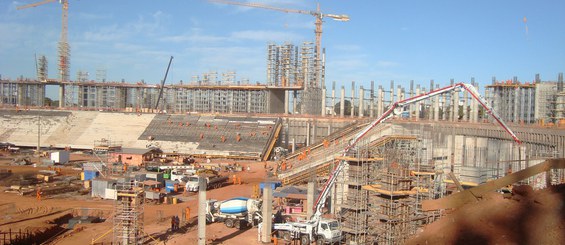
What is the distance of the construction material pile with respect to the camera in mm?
5133

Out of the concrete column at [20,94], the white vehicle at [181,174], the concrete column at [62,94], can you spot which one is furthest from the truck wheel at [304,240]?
the concrete column at [20,94]

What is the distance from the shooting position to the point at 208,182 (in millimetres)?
26094

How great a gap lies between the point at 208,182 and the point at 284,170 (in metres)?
5.51

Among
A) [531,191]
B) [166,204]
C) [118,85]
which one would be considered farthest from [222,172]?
[118,85]

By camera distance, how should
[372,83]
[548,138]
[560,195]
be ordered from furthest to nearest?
1. [372,83]
2. [548,138]
3. [560,195]

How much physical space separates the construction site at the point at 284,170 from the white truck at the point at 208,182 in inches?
4.7

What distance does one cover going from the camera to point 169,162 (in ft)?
119

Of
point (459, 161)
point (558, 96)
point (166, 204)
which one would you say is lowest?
point (166, 204)

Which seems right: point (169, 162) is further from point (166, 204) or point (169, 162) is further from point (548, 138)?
point (548, 138)

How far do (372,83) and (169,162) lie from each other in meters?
20.2

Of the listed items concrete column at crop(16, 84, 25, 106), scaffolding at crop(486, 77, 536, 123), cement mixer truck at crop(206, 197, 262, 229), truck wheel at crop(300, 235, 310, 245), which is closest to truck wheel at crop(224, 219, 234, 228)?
cement mixer truck at crop(206, 197, 262, 229)

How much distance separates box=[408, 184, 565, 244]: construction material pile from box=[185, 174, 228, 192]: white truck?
20603mm

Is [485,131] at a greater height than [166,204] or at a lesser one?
greater

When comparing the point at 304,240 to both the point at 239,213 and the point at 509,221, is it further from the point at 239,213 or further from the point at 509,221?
the point at 509,221
